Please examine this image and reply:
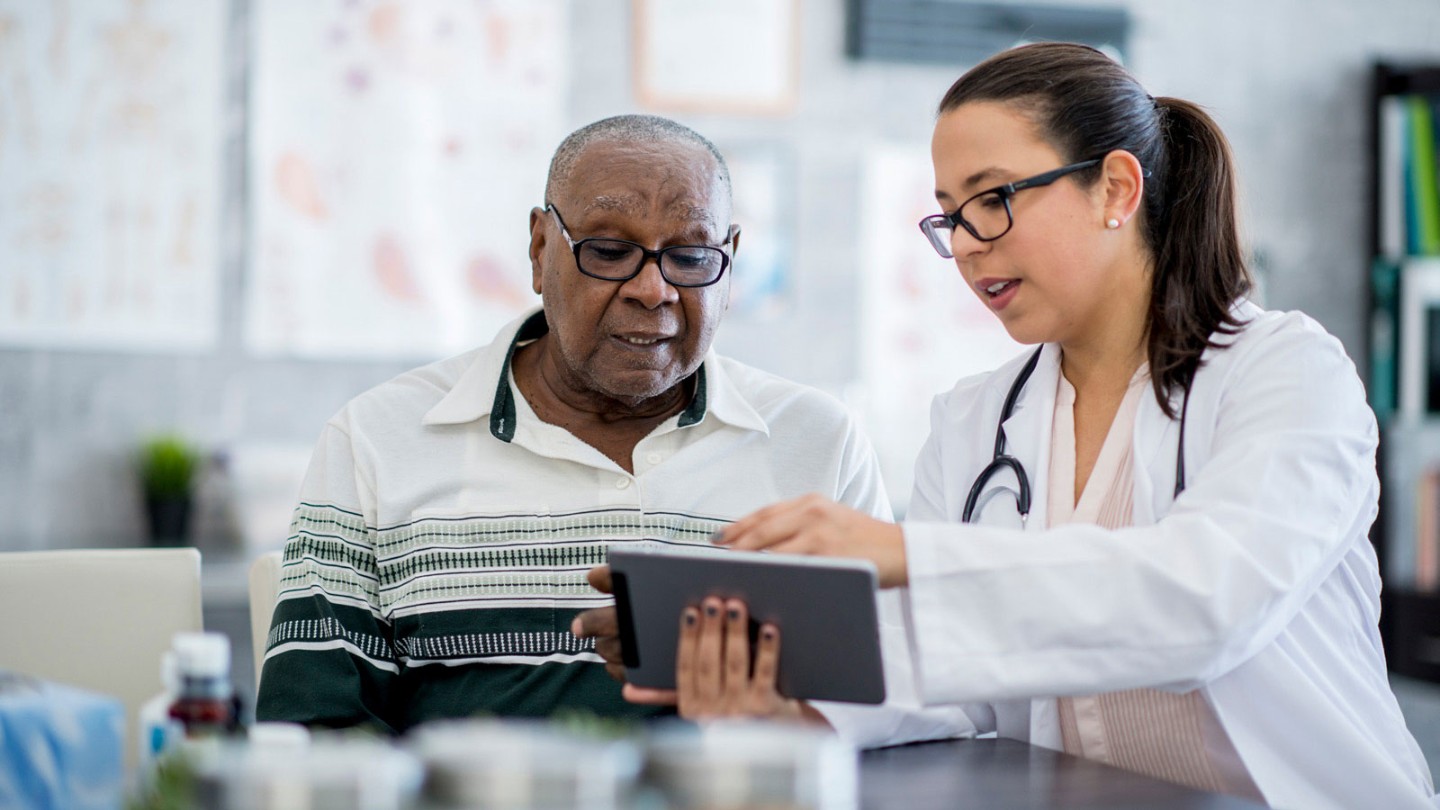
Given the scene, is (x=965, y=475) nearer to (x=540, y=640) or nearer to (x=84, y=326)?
(x=540, y=640)

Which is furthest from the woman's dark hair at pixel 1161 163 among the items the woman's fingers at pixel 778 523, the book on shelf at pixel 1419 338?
the book on shelf at pixel 1419 338

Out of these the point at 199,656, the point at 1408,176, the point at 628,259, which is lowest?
the point at 199,656

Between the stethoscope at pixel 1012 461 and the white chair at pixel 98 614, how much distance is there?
3.37 feet

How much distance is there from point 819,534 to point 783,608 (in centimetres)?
8

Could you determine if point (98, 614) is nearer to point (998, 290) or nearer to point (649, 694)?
point (649, 694)

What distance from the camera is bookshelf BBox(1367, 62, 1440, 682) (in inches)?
155

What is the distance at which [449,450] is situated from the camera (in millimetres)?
1863

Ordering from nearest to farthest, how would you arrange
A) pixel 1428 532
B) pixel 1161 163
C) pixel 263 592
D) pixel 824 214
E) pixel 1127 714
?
pixel 1127 714 < pixel 1161 163 < pixel 263 592 < pixel 824 214 < pixel 1428 532

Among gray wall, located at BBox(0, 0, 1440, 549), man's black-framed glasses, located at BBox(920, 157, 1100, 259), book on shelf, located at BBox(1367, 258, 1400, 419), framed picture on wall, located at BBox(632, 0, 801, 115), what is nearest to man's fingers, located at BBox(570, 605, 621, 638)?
man's black-framed glasses, located at BBox(920, 157, 1100, 259)

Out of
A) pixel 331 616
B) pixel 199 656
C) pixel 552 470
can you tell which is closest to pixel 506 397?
pixel 552 470

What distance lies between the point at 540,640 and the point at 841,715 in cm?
46

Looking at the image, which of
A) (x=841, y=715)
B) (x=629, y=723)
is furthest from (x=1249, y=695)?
(x=629, y=723)

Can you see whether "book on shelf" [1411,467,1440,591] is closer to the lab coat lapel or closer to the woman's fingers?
the lab coat lapel

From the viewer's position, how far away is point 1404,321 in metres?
4.03
